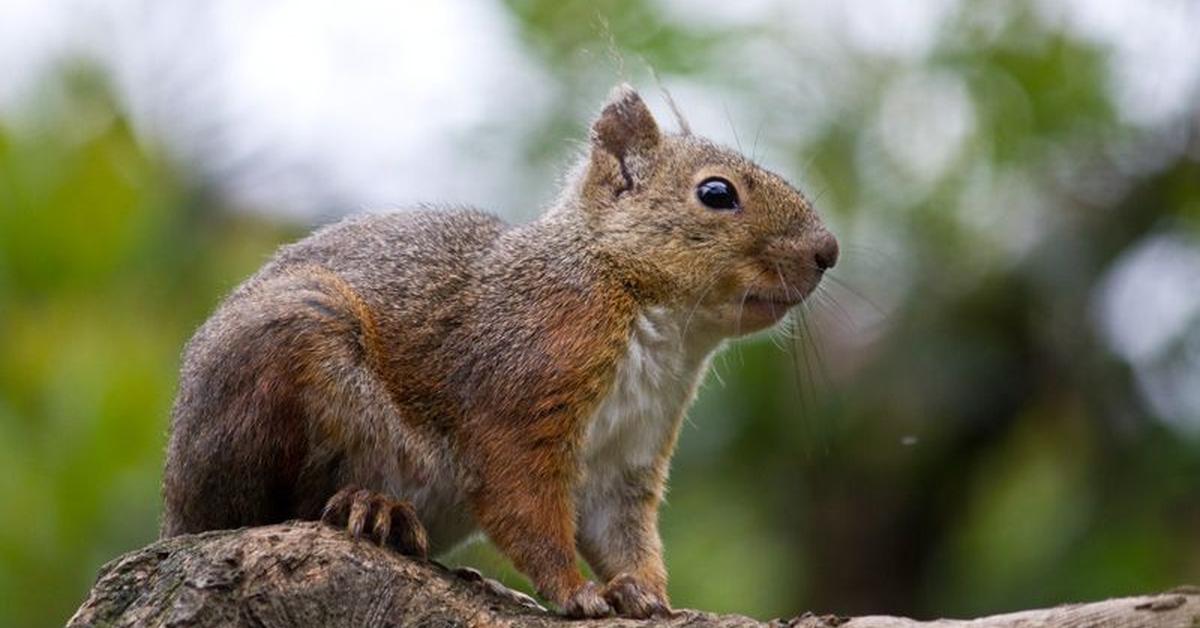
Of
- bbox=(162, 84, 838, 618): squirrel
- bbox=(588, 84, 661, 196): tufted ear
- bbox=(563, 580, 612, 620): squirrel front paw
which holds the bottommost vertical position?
bbox=(563, 580, 612, 620): squirrel front paw

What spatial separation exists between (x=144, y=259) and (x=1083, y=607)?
5320 mm

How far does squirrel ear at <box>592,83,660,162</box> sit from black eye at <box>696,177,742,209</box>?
0.33 metres

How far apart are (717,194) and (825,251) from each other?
0.44m

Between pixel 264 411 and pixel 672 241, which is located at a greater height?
pixel 672 241

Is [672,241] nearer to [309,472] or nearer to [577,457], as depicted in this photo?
[577,457]

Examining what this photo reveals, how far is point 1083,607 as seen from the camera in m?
3.96

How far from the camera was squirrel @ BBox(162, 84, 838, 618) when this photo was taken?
5309mm

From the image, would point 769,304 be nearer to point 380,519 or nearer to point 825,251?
point 825,251

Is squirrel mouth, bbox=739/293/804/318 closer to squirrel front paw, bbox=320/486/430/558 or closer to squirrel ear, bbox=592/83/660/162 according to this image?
squirrel ear, bbox=592/83/660/162

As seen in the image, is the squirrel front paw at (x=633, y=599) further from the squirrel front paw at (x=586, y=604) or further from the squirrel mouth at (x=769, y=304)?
the squirrel mouth at (x=769, y=304)

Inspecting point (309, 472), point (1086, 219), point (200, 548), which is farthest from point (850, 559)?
point (200, 548)

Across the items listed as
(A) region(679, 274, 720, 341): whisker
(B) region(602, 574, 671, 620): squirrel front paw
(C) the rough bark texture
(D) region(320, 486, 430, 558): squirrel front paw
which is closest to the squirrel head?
(A) region(679, 274, 720, 341): whisker

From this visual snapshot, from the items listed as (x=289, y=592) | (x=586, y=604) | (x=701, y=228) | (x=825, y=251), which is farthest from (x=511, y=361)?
(x=289, y=592)

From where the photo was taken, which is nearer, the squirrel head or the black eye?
the squirrel head
